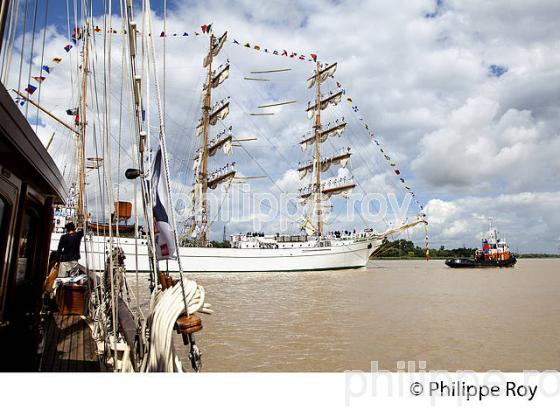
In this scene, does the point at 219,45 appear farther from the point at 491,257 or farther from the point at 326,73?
the point at 491,257

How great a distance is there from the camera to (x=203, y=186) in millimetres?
36906

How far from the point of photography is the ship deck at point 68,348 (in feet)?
13.3

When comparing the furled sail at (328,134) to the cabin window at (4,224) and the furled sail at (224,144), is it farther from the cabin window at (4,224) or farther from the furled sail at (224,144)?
the cabin window at (4,224)

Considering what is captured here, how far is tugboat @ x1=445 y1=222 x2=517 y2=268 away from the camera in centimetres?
4450

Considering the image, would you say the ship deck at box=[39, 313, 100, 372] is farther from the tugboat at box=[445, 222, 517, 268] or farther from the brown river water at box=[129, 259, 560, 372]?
the tugboat at box=[445, 222, 517, 268]

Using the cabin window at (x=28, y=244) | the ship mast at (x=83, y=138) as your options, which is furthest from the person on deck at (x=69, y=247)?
the cabin window at (x=28, y=244)

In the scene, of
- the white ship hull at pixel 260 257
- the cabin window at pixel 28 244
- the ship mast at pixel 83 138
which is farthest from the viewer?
the white ship hull at pixel 260 257

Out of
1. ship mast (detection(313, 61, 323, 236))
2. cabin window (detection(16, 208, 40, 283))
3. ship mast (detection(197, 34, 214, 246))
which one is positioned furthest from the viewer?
ship mast (detection(313, 61, 323, 236))

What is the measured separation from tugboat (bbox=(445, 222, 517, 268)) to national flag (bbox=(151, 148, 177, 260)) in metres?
47.4

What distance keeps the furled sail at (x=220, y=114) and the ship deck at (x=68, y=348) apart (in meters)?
33.7

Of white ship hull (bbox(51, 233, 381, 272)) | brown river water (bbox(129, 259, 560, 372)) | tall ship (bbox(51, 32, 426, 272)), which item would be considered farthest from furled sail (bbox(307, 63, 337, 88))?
brown river water (bbox(129, 259, 560, 372))
